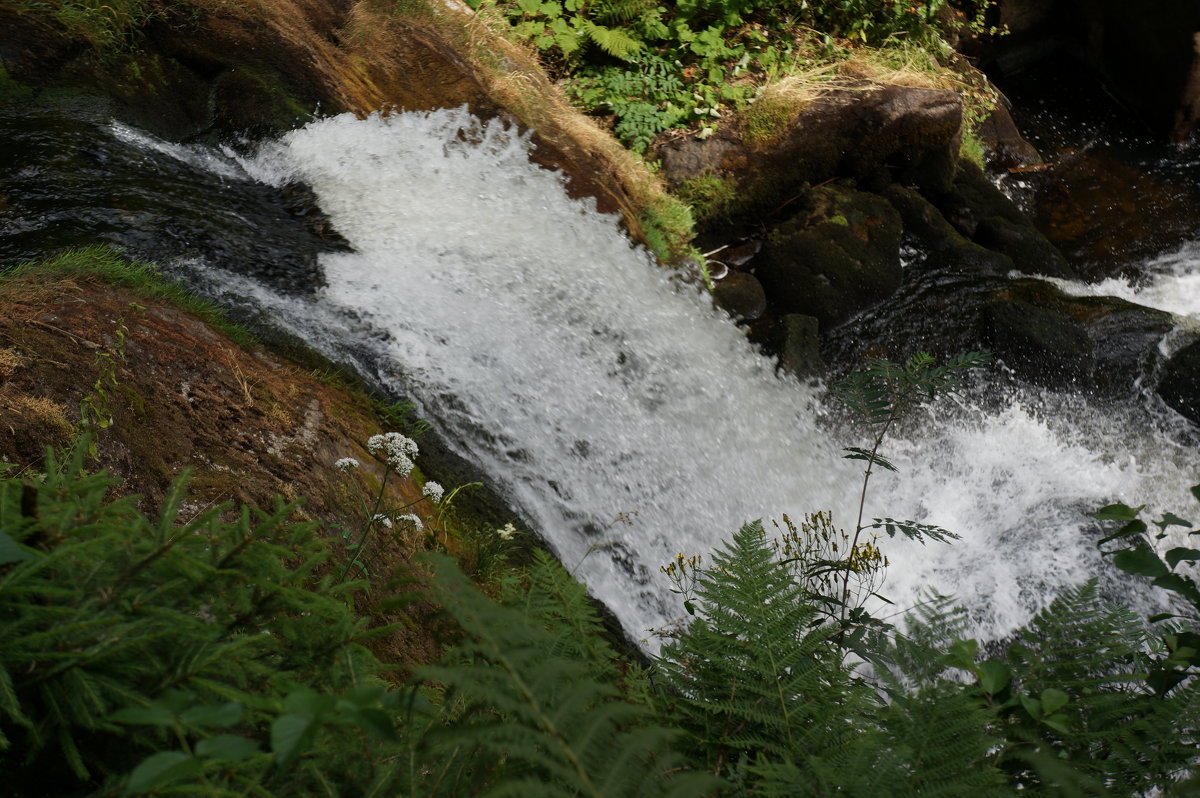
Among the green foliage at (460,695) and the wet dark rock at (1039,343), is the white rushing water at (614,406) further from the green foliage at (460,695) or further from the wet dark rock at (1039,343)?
the green foliage at (460,695)

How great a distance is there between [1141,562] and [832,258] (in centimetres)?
540

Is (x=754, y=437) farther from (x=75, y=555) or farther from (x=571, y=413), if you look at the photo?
(x=75, y=555)

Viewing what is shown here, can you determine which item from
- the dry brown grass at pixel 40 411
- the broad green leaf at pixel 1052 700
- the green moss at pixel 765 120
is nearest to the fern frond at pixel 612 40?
the green moss at pixel 765 120

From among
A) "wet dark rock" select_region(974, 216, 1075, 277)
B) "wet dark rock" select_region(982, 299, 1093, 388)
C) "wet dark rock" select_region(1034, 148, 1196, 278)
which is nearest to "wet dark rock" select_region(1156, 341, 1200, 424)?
"wet dark rock" select_region(982, 299, 1093, 388)

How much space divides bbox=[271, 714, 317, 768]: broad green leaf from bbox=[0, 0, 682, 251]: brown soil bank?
499 cm

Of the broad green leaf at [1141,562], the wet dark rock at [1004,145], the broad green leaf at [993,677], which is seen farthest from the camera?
the wet dark rock at [1004,145]

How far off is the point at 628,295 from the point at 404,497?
8.85 feet

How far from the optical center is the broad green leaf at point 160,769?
2.42 feet

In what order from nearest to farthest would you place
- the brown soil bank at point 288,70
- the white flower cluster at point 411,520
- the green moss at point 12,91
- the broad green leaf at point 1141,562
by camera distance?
the broad green leaf at point 1141,562
the white flower cluster at point 411,520
the green moss at point 12,91
the brown soil bank at point 288,70

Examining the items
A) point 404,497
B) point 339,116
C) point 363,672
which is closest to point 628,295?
point 339,116

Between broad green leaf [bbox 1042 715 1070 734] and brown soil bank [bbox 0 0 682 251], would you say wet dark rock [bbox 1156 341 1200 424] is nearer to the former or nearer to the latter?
brown soil bank [bbox 0 0 682 251]

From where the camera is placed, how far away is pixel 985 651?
4441 mm

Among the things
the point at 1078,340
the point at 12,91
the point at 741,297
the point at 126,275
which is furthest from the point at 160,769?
the point at 1078,340

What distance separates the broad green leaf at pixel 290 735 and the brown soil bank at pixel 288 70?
16.4 ft
